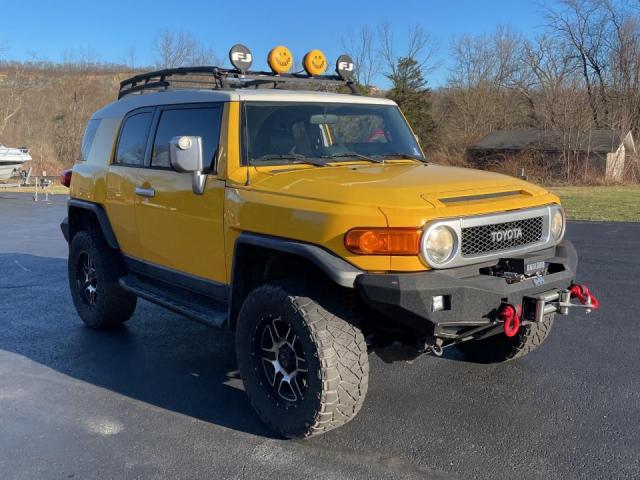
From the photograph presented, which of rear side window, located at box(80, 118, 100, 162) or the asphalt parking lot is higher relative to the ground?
rear side window, located at box(80, 118, 100, 162)

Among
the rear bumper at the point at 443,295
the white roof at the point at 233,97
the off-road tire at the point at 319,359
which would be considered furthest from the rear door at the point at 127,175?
the rear bumper at the point at 443,295

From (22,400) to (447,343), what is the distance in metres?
2.94

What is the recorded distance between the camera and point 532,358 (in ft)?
16.3

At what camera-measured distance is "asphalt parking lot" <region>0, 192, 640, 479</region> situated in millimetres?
3365

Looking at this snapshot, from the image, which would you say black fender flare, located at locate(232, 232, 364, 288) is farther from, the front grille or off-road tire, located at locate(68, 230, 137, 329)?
off-road tire, located at locate(68, 230, 137, 329)

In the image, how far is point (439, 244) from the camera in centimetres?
334

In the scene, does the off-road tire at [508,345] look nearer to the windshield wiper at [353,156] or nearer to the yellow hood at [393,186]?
the yellow hood at [393,186]

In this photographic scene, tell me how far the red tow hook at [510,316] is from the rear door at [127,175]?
3.12m

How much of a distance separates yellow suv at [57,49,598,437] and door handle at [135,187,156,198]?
0.8 inches

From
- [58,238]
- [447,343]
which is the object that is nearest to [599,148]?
[58,238]

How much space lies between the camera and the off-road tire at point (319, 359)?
11.2 ft

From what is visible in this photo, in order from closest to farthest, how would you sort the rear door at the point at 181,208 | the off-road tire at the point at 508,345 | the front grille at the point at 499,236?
the front grille at the point at 499,236 → the rear door at the point at 181,208 → the off-road tire at the point at 508,345

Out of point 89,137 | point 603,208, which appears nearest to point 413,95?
point 603,208

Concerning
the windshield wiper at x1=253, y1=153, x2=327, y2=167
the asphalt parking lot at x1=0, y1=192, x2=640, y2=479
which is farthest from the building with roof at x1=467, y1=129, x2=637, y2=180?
the windshield wiper at x1=253, y1=153, x2=327, y2=167
